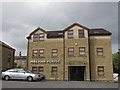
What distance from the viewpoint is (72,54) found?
64.3 ft

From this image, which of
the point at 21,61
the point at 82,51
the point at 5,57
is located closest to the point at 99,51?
the point at 82,51

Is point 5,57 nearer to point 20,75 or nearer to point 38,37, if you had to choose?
point 38,37

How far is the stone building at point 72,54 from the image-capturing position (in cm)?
1884

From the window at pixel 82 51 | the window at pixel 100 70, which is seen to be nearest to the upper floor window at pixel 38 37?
the window at pixel 82 51

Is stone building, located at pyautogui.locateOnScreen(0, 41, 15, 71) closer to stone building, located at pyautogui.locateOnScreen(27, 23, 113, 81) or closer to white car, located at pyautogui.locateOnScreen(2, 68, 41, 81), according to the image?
stone building, located at pyautogui.locateOnScreen(27, 23, 113, 81)

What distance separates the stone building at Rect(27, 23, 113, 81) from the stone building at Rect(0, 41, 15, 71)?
20.8ft

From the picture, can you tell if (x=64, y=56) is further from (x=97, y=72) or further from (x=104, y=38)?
(x=104, y=38)

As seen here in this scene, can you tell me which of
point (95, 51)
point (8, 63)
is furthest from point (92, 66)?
point (8, 63)

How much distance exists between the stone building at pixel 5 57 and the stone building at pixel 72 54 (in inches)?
249

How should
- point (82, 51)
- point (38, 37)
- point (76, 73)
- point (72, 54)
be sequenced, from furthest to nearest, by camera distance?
point (76, 73), point (38, 37), point (72, 54), point (82, 51)

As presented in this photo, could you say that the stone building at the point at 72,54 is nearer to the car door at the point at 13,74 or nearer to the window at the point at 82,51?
the window at the point at 82,51

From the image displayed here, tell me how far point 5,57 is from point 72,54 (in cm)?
1452

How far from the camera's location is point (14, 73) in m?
15.9

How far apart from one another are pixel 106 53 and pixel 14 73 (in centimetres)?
1429
